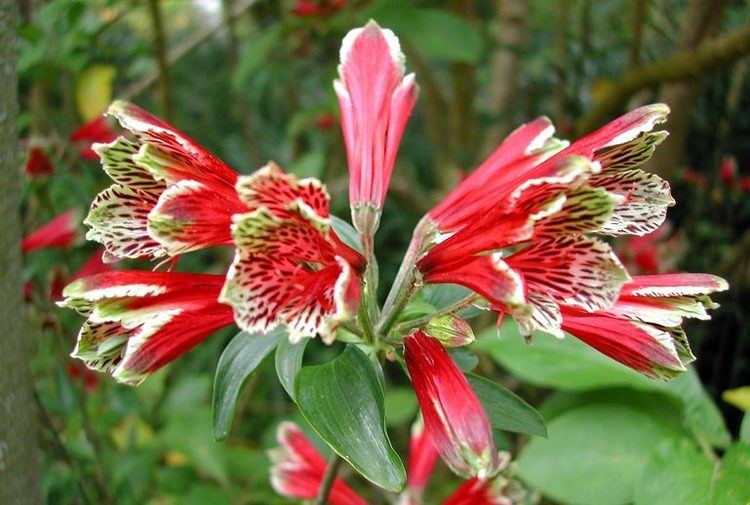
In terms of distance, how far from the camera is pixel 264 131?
121 inches

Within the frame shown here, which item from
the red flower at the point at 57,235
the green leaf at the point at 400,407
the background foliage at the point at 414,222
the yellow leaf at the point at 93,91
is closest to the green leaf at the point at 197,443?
the background foliage at the point at 414,222

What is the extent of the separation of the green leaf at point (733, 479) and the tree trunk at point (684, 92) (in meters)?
1.05

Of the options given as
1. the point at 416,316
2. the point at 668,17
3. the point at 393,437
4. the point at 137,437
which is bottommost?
the point at 393,437

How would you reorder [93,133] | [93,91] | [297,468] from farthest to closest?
1. [93,91]
2. [93,133]
3. [297,468]

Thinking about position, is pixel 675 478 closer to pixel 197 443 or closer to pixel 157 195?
pixel 157 195

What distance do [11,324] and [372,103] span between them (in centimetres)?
34

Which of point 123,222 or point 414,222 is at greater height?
point 123,222

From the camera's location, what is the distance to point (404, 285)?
0.54m

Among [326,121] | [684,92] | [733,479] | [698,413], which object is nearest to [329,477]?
[733,479]

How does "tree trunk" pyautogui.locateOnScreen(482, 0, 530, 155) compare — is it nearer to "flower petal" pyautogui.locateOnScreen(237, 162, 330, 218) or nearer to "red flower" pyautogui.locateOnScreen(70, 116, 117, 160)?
"red flower" pyautogui.locateOnScreen(70, 116, 117, 160)

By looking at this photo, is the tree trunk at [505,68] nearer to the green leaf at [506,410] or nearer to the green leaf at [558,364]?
the green leaf at [558,364]

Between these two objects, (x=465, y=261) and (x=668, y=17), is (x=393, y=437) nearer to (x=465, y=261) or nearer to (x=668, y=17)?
(x=668, y=17)

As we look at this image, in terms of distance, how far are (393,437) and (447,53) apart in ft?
3.95

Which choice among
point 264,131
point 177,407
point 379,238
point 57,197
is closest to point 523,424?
point 57,197
